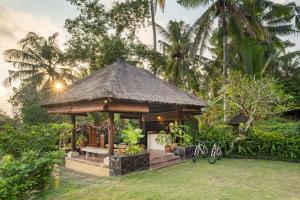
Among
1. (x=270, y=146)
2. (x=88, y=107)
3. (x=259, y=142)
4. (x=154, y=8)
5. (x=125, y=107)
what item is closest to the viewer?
(x=125, y=107)

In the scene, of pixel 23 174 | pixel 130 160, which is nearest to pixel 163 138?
pixel 130 160

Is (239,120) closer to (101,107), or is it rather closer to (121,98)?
(121,98)

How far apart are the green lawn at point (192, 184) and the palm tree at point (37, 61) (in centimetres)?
1598

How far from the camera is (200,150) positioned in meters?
12.0

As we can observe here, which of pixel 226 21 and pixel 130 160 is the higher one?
pixel 226 21

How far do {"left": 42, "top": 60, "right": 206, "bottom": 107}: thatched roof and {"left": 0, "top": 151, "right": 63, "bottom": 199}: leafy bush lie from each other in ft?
9.31

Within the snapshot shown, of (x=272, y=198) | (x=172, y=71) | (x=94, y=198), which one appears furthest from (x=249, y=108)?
(x=172, y=71)

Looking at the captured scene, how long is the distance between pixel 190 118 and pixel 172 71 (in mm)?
11694

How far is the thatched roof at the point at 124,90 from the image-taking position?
8980mm

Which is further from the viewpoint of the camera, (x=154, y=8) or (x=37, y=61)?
(x=37, y=61)

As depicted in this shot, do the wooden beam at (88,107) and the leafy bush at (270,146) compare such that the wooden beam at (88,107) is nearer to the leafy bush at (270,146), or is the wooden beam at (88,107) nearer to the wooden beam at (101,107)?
the wooden beam at (101,107)

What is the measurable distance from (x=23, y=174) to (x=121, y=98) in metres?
4.08

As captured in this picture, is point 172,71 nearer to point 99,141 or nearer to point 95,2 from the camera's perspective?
point 95,2

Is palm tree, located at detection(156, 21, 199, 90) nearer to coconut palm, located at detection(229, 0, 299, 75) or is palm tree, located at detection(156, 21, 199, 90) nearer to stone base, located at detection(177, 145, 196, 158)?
coconut palm, located at detection(229, 0, 299, 75)
